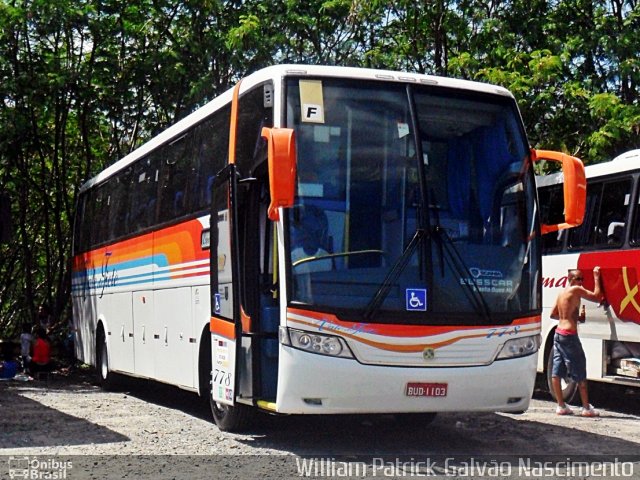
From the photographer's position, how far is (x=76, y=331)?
21328mm

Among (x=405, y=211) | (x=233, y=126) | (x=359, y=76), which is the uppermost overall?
(x=359, y=76)

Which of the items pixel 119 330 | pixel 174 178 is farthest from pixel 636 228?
pixel 119 330

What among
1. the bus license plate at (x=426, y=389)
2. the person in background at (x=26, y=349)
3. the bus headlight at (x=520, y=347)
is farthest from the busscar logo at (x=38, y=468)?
the person in background at (x=26, y=349)

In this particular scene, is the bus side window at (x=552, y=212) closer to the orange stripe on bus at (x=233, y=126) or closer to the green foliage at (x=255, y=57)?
the green foliage at (x=255, y=57)

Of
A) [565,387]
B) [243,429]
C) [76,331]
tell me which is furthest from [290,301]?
[76,331]

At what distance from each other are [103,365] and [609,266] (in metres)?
8.59

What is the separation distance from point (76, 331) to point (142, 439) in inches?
416

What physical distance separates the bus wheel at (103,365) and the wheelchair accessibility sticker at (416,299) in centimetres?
945

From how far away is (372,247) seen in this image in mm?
9945

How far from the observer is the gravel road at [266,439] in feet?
30.9

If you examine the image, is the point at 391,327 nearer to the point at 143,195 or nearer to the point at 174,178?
the point at 174,178

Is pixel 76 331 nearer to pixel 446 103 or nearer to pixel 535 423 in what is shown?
pixel 535 423

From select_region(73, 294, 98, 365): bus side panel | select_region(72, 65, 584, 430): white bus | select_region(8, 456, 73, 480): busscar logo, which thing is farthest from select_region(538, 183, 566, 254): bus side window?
select_region(8, 456, 73, 480): busscar logo

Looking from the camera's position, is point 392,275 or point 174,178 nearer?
point 392,275
